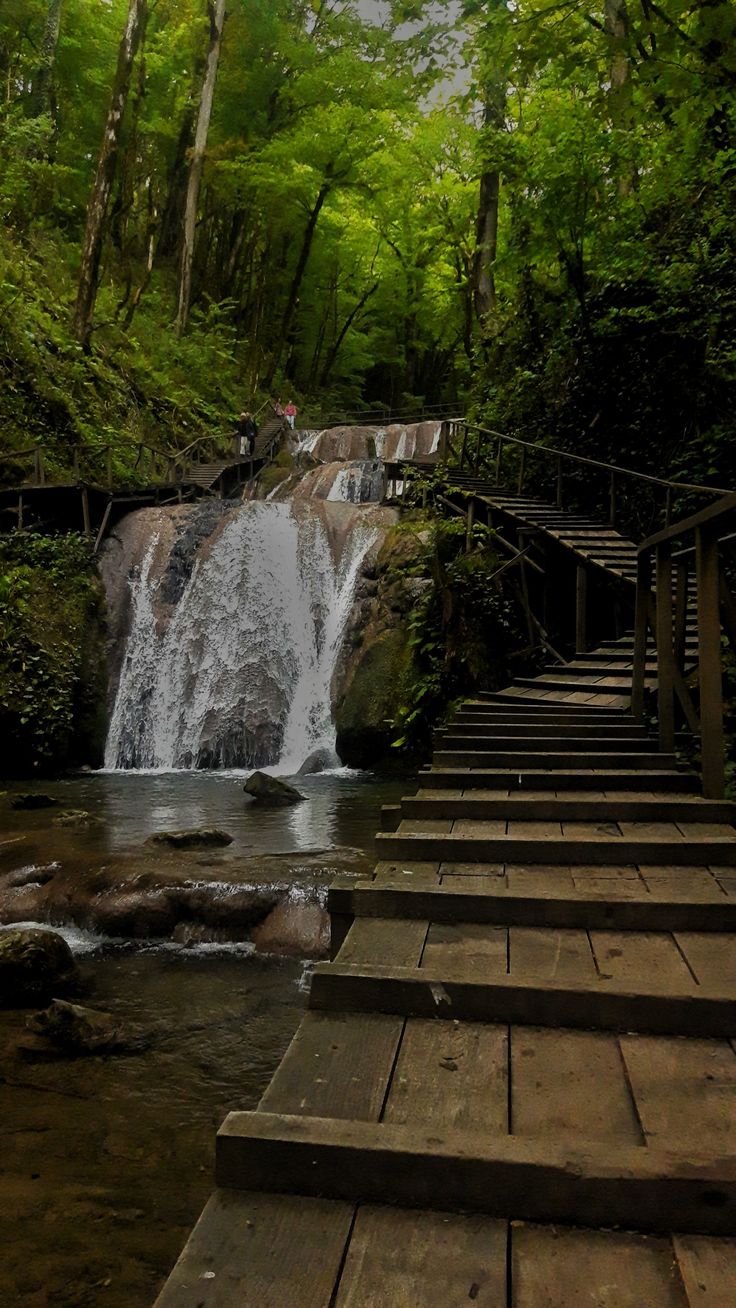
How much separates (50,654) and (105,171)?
12.3m

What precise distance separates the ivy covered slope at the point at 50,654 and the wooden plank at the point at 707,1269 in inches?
495

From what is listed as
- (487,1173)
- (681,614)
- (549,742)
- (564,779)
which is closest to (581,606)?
(681,614)

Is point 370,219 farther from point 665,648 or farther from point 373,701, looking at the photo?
point 665,648

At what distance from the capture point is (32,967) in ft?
18.5

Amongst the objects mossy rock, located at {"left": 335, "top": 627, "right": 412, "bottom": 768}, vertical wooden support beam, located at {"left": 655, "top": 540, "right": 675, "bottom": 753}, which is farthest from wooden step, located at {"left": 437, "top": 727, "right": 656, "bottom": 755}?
mossy rock, located at {"left": 335, "top": 627, "right": 412, "bottom": 768}

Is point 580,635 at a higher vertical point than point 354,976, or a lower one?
higher

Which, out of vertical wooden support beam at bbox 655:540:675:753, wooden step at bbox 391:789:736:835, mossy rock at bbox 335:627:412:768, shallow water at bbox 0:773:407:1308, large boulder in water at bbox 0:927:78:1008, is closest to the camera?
shallow water at bbox 0:773:407:1308

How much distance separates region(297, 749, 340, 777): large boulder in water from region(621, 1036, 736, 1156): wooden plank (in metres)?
10.4

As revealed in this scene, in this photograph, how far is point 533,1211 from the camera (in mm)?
1612

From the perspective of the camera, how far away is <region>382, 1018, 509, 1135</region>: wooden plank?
1838mm

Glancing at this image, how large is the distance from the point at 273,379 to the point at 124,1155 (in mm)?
31025

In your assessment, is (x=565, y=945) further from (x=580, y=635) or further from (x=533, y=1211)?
(x=580, y=635)

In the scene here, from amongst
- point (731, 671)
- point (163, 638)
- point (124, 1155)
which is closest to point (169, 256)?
point (163, 638)

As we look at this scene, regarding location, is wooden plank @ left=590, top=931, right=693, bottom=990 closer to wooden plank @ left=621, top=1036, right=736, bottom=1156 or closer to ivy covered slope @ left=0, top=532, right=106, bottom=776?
wooden plank @ left=621, top=1036, right=736, bottom=1156
